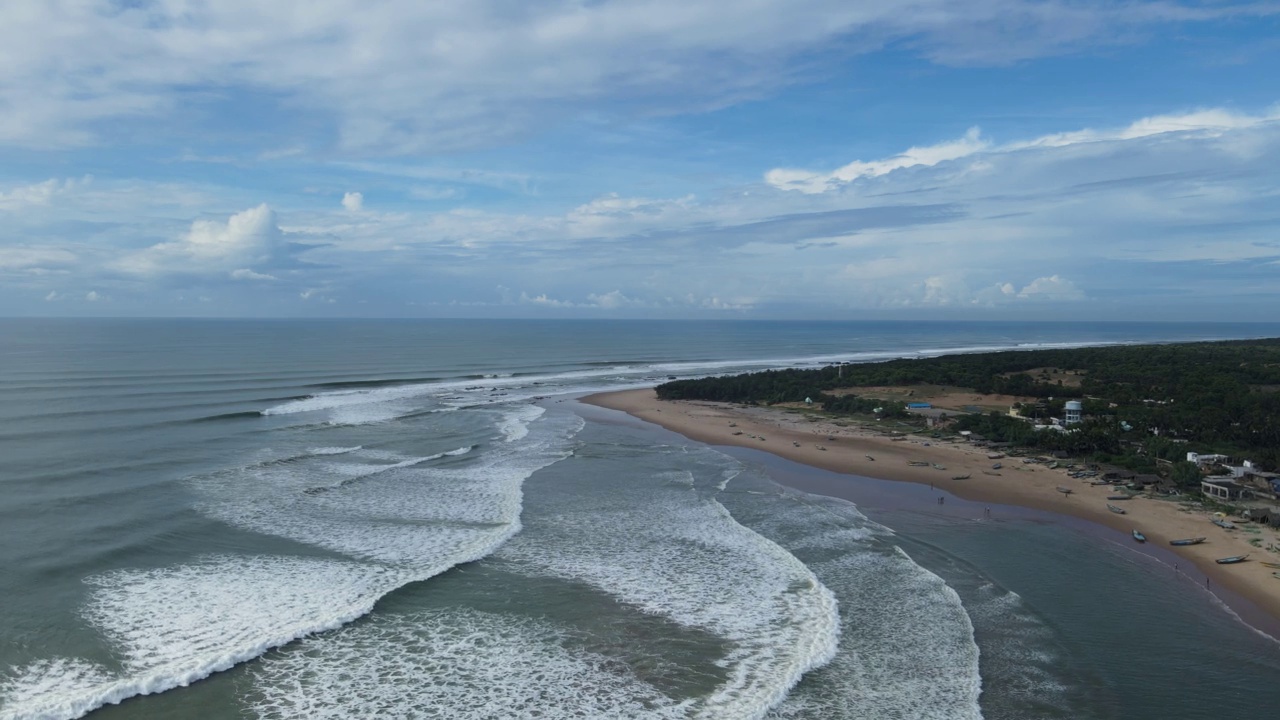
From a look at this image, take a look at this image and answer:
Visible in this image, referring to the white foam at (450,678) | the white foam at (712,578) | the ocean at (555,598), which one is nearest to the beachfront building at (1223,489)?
the ocean at (555,598)

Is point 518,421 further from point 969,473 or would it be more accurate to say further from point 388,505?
point 969,473

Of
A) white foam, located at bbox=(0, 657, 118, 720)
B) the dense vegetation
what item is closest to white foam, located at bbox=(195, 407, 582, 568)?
white foam, located at bbox=(0, 657, 118, 720)

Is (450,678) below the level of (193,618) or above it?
below

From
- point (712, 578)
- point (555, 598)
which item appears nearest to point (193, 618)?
point (555, 598)

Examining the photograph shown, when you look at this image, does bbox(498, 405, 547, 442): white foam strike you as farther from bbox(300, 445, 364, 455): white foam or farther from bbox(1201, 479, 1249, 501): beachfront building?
bbox(1201, 479, 1249, 501): beachfront building

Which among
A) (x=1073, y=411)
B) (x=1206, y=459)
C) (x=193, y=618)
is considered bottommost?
(x=193, y=618)

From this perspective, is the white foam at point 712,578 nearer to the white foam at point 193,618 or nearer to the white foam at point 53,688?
the white foam at point 193,618
